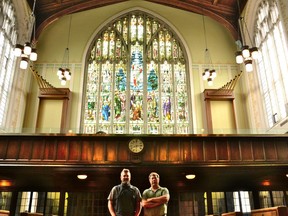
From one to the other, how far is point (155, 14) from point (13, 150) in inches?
373

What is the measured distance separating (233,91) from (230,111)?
0.91 m

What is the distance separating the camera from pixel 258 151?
260 inches

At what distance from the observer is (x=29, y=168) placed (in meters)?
6.32

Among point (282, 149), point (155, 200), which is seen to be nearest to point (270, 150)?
point (282, 149)

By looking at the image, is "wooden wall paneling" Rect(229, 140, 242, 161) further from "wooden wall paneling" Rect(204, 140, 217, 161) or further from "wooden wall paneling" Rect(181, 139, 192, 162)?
"wooden wall paneling" Rect(181, 139, 192, 162)

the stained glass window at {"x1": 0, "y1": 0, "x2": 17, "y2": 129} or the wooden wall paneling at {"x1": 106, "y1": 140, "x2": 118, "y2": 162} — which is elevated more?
the stained glass window at {"x1": 0, "y1": 0, "x2": 17, "y2": 129}

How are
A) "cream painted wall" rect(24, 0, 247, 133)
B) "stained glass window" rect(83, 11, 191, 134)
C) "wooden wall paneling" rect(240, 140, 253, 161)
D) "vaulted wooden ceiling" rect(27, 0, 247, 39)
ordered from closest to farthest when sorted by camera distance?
1. "wooden wall paneling" rect(240, 140, 253, 161)
2. "stained glass window" rect(83, 11, 191, 134)
3. "vaulted wooden ceiling" rect(27, 0, 247, 39)
4. "cream painted wall" rect(24, 0, 247, 133)

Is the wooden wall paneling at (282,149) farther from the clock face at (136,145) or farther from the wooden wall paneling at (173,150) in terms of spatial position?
the clock face at (136,145)

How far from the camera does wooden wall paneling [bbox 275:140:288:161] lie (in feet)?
21.4

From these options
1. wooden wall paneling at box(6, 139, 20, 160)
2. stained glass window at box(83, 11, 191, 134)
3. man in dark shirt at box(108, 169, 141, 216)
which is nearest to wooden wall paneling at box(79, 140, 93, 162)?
wooden wall paneling at box(6, 139, 20, 160)

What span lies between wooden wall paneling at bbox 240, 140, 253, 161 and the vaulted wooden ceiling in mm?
7356

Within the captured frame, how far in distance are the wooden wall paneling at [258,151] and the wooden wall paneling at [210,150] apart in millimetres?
942

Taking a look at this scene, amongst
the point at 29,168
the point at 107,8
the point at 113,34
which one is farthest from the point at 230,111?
the point at 29,168

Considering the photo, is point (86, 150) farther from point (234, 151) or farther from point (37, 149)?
point (234, 151)
